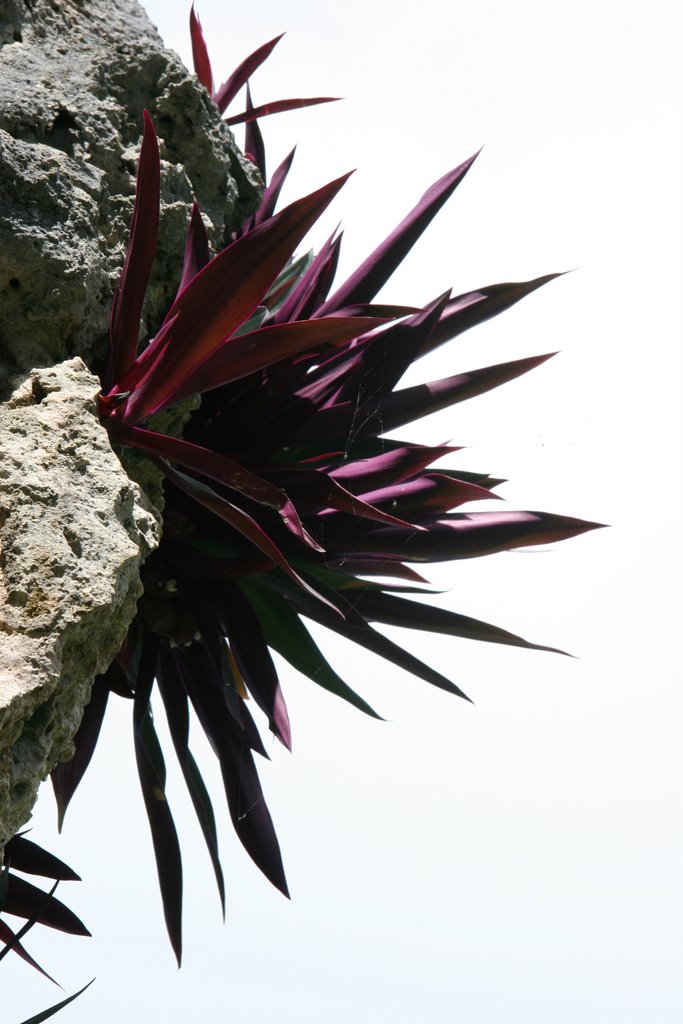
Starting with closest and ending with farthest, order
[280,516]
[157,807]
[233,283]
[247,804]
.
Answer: [233,283] → [280,516] → [247,804] → [157,807]

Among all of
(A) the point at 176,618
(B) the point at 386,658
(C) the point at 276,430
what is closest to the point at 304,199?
(C) the point at 276,430

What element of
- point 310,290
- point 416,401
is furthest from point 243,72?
point 416,401

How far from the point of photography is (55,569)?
4.40 feet

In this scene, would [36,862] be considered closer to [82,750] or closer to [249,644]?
[82,750]

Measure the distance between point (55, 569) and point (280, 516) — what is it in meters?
0.67

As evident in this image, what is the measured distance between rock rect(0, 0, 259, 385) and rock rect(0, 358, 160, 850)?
8.8 inches

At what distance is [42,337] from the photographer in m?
1.75

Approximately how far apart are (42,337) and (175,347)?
329 millimetres

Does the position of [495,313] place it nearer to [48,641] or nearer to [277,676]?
[277,676]

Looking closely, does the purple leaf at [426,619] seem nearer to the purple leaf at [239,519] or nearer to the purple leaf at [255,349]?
the purple leaf at [239,519]

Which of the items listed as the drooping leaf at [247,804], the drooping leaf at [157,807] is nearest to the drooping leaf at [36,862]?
the drooping leaf at [157,807]

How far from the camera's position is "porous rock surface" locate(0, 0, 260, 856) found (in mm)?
1327


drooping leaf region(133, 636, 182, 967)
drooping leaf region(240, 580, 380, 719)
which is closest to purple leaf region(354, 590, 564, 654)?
drooping leaf region(240, 580, 380, 719)

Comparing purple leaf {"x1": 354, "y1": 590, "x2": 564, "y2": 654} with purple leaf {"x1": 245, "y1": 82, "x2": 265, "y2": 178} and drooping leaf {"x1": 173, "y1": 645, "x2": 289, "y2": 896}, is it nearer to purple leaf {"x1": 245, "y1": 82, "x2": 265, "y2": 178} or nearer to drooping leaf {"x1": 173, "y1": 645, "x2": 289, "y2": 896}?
drooping leaf {"x1": 173, "y1": 645, "x2": 289, "y2": 896}
